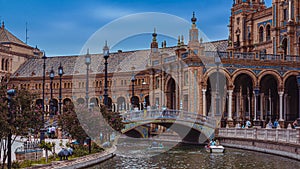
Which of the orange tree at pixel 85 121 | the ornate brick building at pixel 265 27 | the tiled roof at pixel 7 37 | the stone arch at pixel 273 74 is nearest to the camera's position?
the orange tree at pixel 85 121

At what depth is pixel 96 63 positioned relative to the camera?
90.1m

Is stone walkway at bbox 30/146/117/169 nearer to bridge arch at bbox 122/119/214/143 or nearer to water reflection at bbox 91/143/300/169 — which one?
water reflection at bbox 91/143/300/169

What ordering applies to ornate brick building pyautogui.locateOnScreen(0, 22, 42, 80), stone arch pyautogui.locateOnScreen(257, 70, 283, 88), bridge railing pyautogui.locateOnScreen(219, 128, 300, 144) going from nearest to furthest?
bridge railing pyautogui.locateOnScreen(219, 128, 300, 144) → stone arch pyautogui.locateOnScreen(257, 70, 283, 88) → ornate brick building pyautogui.locateOnScreen(0, 22, 42, 80)

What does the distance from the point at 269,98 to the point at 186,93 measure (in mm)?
10139

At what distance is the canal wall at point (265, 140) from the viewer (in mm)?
29145

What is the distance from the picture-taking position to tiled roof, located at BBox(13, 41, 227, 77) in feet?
275

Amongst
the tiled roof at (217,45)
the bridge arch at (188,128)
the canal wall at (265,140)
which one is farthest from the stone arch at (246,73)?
the tiled roof at (217,45)

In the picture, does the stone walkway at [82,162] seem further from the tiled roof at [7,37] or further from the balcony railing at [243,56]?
the tiled roof at [7,37]

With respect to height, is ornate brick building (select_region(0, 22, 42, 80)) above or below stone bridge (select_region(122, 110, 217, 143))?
above

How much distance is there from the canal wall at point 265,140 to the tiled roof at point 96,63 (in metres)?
38.9

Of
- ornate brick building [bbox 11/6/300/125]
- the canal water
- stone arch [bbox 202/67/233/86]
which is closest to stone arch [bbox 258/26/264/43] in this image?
ornate brick building [bbox 11/6/300/125]

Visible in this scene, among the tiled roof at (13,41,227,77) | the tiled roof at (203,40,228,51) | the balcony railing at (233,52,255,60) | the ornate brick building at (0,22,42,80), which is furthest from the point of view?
the ornate brick building at (0,22,42,80)

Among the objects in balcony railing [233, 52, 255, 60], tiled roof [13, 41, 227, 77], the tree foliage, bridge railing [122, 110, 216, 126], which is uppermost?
tiled roof [13, 41, 227, 77]

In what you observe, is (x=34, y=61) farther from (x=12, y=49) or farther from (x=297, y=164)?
(x=297, y=164)
